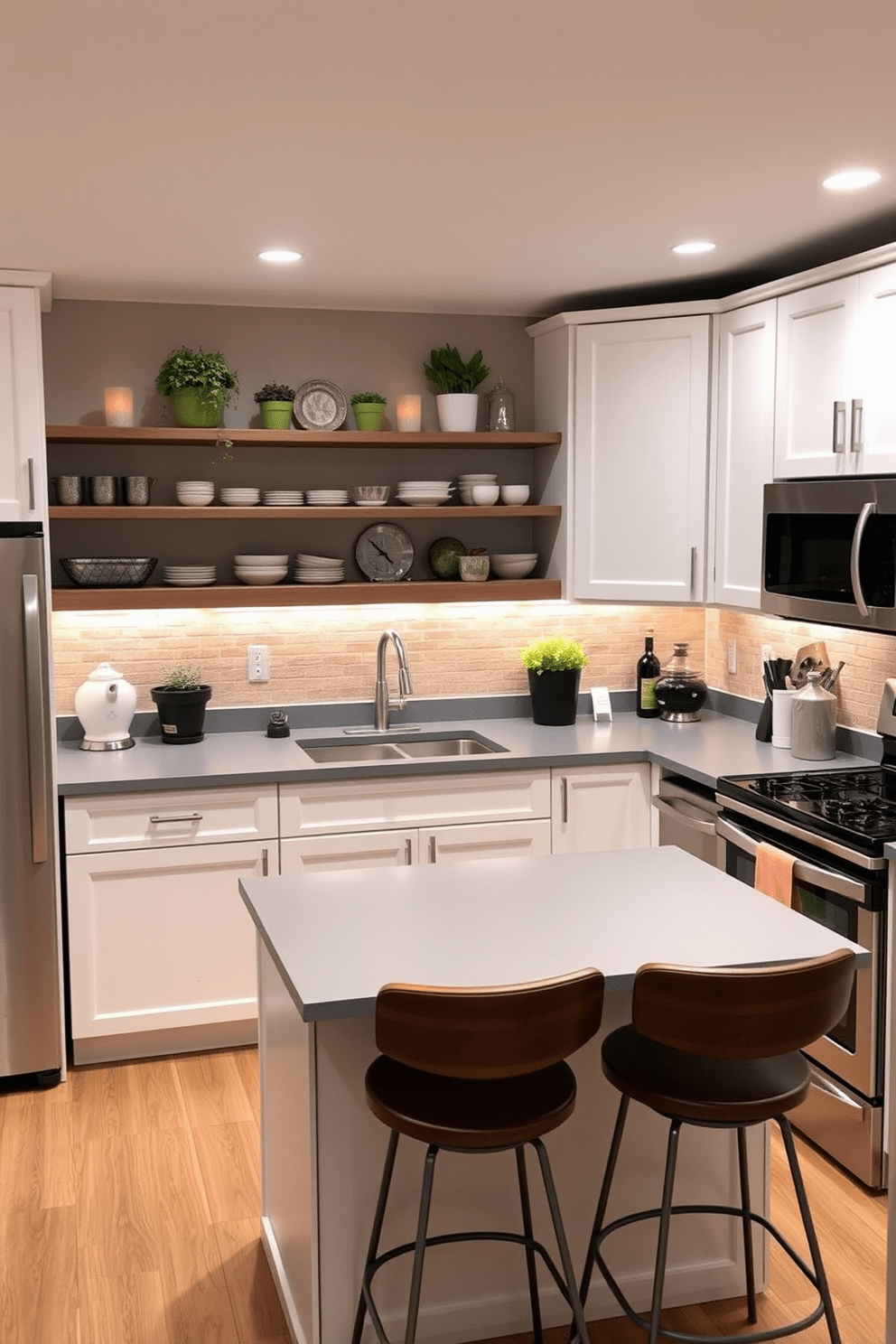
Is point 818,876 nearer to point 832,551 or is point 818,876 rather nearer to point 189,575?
point 832,551

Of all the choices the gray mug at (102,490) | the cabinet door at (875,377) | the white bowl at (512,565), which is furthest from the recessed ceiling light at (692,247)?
the gray mug at (102,490)

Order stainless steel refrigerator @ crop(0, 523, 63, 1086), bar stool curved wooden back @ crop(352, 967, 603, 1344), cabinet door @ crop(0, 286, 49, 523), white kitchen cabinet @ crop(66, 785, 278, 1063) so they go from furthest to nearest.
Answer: white kitchen cabinet @ crop(66, 785, 278, 1063)
cabinet door @ crop(0, 286, 49, 523)
stainless steel refrigerator @ crop(0, 523, 63, 1086)
bar stool curved wooden back @ crop(352, 967, 603, 1344)

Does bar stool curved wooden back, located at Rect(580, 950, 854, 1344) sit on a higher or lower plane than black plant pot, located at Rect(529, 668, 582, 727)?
lower

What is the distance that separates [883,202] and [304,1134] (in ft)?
8.54

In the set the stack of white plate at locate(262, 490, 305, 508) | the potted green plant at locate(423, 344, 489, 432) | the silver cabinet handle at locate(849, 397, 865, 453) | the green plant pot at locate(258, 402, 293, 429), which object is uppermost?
the potted green plant at locate(423, 344, 489, 432)

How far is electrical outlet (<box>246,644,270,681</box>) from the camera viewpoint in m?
4.63

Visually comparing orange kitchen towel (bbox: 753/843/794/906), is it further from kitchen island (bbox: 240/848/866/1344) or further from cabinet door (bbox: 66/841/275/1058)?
cabinet door (bbox: 66/841/275/1058)

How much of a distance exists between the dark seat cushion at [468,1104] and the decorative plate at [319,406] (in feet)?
9.17

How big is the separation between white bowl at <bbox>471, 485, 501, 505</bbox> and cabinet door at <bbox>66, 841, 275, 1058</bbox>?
1.50 metres

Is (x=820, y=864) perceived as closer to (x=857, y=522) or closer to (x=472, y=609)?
(x=857, y=522)

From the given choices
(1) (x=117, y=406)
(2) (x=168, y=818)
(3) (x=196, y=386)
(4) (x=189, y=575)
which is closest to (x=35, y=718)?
(2) (x=168, y=818)

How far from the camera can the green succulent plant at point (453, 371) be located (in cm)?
467

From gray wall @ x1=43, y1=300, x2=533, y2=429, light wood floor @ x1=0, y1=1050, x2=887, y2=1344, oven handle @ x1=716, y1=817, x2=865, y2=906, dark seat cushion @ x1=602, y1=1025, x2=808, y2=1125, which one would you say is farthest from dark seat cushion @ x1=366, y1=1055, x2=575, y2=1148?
gray wall @ x1=43, y1=300, x2=533, y2=429

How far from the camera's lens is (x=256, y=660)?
4.63m
